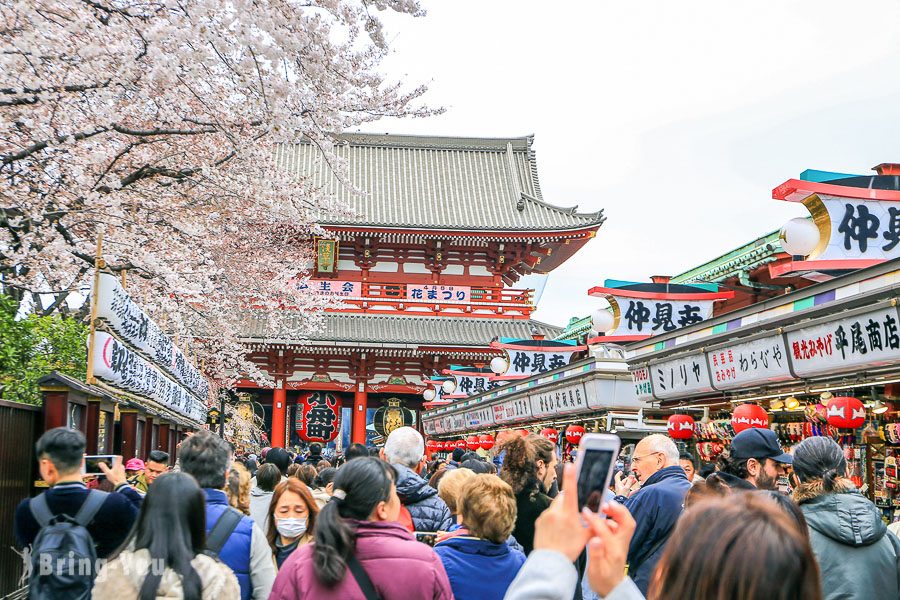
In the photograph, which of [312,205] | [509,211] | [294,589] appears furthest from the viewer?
[509,211]

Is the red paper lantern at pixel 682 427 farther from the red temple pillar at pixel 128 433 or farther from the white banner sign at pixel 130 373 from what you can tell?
the red temple pillar at pixel 128 433

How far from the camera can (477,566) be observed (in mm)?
4109

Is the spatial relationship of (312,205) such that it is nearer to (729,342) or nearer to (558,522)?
(729,342)

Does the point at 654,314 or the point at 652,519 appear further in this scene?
the point at 654,314

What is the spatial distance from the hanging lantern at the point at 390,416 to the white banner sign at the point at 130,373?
18.8 metres

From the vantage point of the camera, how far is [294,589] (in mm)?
3350

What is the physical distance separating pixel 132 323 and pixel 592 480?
7874 millimetres

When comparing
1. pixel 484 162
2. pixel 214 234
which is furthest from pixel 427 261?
pixel 214 234

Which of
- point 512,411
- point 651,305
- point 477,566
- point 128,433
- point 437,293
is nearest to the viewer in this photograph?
point 477,566

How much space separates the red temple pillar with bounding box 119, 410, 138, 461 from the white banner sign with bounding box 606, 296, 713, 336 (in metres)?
7.20

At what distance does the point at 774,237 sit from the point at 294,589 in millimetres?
13473

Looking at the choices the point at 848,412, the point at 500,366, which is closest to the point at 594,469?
the point at 848,412

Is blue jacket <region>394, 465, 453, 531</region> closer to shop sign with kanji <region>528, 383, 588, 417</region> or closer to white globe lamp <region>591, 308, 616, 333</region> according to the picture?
white globe lamp <region>591, 308, 616, 333</region>

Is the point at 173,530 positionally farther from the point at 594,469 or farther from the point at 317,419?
the point at 317,419
